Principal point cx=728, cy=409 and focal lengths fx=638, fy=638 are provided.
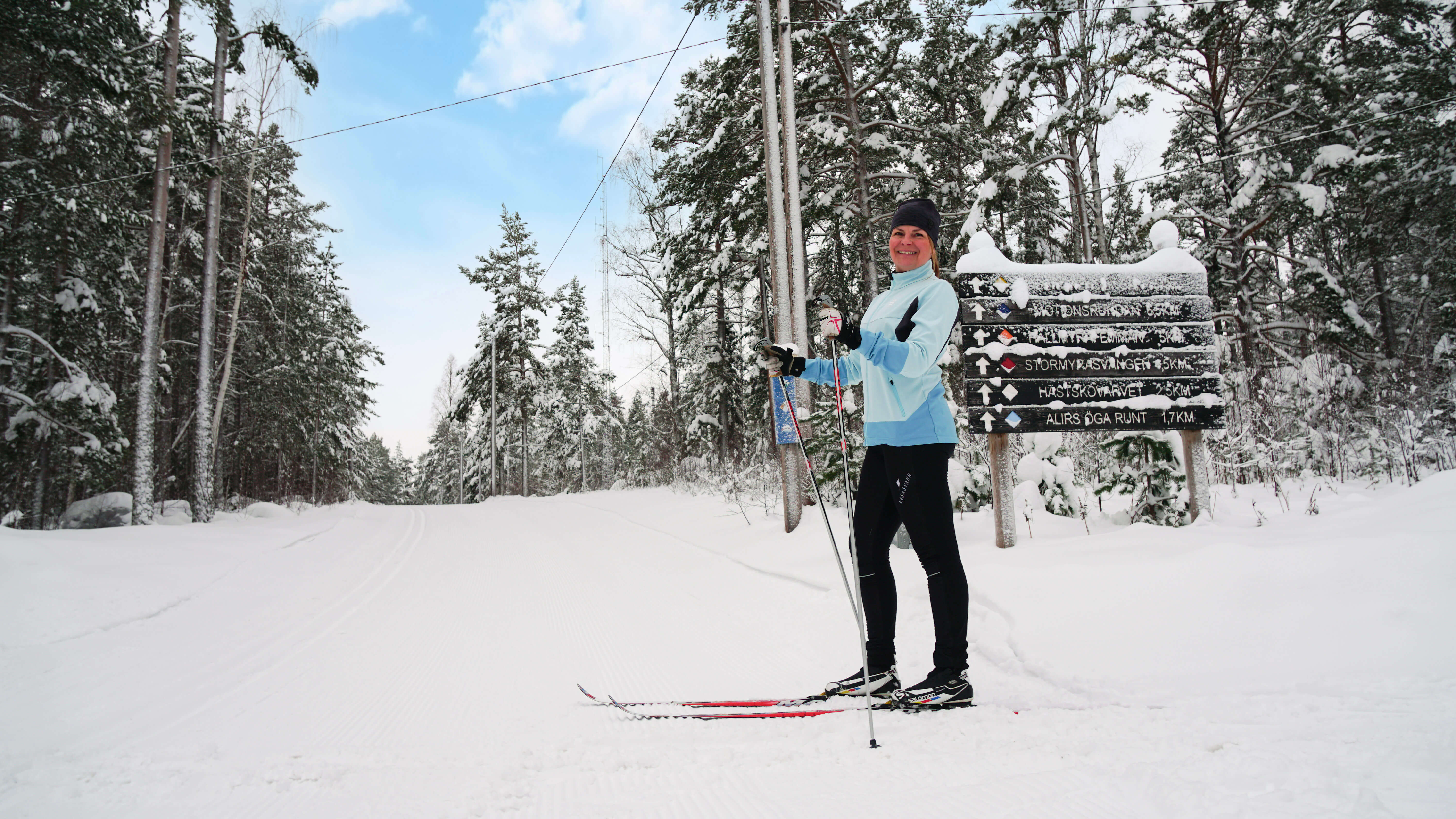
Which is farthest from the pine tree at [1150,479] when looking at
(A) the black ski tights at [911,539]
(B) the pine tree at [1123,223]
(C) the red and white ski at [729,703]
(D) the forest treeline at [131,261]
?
(B) the pine tree at [1123,223]

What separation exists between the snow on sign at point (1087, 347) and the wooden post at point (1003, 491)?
15 centimetres

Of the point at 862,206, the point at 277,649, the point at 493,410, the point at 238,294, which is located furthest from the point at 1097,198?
the point at 493,410

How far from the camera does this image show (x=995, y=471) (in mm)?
5242

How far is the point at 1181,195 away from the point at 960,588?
2235 centimetres

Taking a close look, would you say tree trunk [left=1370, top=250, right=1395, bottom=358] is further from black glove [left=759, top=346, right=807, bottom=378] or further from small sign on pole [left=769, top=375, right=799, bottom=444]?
black glove [left=759, top=346, right=807, bottom=378]

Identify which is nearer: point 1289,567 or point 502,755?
point 502,755

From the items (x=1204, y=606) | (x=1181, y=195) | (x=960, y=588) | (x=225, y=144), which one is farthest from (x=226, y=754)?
(x=1181, y=195)

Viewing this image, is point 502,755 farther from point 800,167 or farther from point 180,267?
point 180,267

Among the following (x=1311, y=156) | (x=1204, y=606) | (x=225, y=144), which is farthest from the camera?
(x=1311, y=156)

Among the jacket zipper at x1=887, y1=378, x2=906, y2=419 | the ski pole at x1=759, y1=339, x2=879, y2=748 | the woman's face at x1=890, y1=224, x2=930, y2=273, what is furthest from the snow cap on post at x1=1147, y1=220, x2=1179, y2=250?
the ski pole at x1=759, y1=339, x2=879, y2=748

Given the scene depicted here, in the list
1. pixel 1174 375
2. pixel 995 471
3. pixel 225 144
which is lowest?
pixel 995 471

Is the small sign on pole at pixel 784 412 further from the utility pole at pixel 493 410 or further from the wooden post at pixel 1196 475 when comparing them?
the utility pole at pixel 493 410

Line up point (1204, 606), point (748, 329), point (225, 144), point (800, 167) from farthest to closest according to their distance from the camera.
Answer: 1. point (748, 329)
2. point (225, 144)
3. point (800, 167)
4. point (1204, 606)

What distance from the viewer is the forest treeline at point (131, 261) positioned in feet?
32.0
